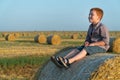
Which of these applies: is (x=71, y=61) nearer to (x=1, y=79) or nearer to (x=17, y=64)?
(x=1, y=79)

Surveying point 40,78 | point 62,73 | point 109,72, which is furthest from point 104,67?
point 40,78

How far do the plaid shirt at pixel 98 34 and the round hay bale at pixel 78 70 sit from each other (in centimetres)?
31

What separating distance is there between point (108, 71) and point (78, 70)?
65cm

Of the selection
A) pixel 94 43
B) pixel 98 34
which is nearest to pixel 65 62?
pixel 94 43

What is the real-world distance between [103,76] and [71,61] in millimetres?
1036

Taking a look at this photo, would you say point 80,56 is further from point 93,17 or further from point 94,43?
point 93,17

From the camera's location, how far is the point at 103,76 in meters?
5.99

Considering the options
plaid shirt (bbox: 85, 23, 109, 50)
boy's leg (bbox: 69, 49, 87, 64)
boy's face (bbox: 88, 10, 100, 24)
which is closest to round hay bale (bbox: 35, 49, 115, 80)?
boy's leg (bbox: 69, 49, 87, 64)

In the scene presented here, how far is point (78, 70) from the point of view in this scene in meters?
6.54

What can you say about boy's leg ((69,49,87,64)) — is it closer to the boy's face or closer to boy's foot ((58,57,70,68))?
boy's foot ((58,57,70,68))

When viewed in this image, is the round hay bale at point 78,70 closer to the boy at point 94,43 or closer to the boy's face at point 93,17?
the boy at point 94,43

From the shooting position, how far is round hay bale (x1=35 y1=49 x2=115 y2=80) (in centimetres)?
618

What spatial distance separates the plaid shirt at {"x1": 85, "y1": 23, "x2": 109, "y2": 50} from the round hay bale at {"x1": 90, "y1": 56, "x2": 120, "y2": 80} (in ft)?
2.78

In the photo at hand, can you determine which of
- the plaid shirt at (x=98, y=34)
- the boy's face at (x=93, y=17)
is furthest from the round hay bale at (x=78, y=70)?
the boy's face at (x=93, y=17)
